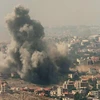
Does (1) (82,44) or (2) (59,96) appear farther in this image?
(1) (82,44)

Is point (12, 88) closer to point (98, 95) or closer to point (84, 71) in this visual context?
point (98, 95)

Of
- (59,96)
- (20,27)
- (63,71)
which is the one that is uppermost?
(20,27)

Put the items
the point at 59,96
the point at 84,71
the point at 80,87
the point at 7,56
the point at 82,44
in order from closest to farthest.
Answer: the point at 59,96, the point at 80,87, the point at 7,56, the point at 84,71, the point at 82,44

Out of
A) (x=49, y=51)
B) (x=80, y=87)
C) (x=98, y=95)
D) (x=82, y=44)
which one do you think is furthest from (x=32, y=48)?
(x=82, y=44)

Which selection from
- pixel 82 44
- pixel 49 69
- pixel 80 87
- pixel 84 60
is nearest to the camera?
pixel 80 87

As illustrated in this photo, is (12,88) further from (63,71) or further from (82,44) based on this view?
(82,44)

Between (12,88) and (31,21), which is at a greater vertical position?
(31,21)
